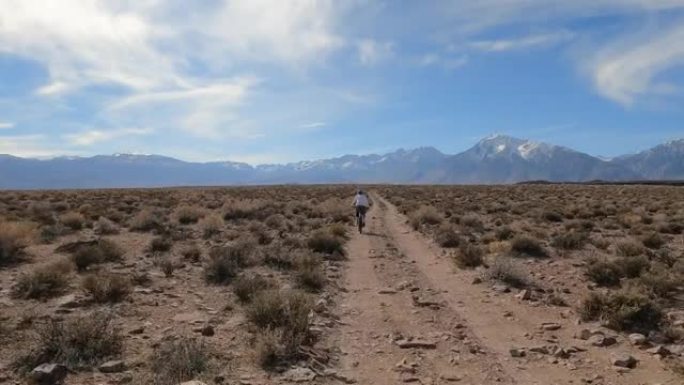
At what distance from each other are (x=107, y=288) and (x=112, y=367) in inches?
161

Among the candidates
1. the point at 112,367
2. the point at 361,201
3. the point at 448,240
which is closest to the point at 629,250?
the point at 448,240

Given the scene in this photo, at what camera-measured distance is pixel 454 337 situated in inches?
365

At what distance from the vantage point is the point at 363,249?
19.8m

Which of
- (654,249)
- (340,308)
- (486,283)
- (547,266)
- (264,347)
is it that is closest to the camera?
(264,347)

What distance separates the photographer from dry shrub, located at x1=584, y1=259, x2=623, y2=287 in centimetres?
1289

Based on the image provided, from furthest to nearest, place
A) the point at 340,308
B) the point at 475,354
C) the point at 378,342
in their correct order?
the point at 340,308 → the point at 378,342 → the point at 475,354

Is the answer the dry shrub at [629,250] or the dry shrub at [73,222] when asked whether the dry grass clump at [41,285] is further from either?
the dry shrub at [629,250]

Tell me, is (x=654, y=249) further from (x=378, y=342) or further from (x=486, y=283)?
(x=378, y=342)

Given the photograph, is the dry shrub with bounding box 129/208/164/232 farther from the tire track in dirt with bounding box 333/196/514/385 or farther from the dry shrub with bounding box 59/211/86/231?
the tire track in dirt with bounding box 333/196/514/385

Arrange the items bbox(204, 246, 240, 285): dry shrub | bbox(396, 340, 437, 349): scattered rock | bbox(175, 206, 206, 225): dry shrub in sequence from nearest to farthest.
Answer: bbox(396, 340, 437, 349): scattered rock → bbox(204, 246, 240, 285): dry shrub → bbox(175, 206, 206, 225): dry shrub

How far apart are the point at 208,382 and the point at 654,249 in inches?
652

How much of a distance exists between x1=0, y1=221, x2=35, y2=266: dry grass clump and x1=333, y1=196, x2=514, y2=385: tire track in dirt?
9.14m

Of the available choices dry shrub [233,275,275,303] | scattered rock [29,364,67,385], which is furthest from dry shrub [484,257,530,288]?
scattered rock [29,364,67,385]

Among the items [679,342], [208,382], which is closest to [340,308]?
[208,382]
